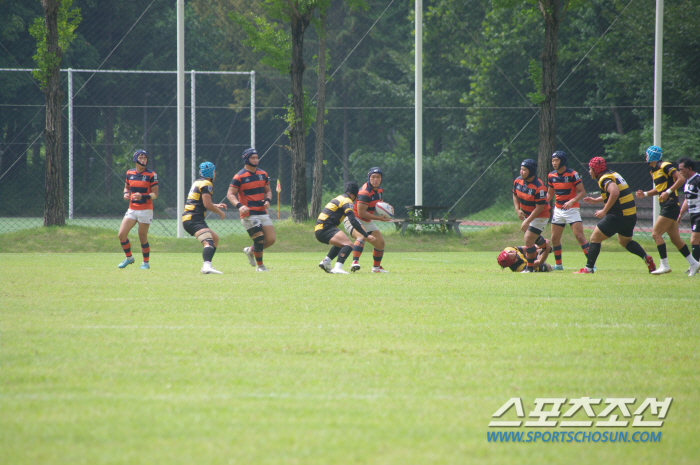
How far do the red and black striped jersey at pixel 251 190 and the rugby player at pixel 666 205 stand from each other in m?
6.53

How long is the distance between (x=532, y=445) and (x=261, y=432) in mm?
1362

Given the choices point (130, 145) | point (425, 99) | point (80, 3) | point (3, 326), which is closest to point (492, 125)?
point (425, 99)

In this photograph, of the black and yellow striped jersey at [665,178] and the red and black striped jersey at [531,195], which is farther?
the red and black striped jersey at [531,195]

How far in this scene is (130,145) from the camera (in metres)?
36.6

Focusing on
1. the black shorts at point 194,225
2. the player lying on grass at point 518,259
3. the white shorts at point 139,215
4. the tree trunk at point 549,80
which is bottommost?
the player lying on grass at point 518,259

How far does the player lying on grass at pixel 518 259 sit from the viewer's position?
12.2 m

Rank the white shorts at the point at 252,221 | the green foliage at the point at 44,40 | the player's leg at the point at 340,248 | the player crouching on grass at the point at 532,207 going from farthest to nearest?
the green foliage at the point at 44,40 → the player crouching on grass at the point at 532,207 → the white shorts at the point at 252,221 → the player's leg at the point at 340,248

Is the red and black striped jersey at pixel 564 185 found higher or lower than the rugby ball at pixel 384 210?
higher

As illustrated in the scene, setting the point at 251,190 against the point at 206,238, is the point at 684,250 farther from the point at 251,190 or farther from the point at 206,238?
the point at 206,238

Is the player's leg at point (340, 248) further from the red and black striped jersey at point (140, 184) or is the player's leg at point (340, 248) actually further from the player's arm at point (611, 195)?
the player's arm at point (611, 195)

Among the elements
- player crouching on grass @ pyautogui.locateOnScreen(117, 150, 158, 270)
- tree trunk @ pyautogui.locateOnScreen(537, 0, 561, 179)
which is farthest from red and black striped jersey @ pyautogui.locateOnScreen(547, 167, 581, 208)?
tree trunk @ pyautogui.locateOnScreen(537, 0, 561, 179)

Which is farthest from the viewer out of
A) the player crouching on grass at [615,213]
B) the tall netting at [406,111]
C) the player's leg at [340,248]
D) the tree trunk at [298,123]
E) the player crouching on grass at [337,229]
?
the tall netting at [406,111]

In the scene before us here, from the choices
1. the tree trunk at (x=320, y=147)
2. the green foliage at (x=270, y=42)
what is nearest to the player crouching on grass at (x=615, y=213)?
the tree trunk at (x=320, y=147)

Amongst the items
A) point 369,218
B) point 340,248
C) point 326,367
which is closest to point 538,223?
point 369,218
